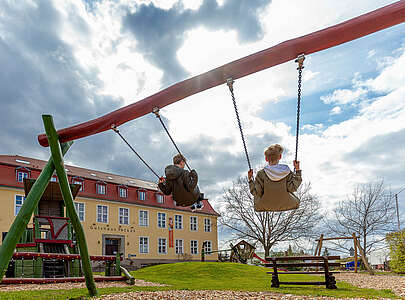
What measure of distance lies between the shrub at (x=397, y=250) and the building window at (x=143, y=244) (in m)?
22.5

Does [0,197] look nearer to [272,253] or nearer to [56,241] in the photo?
[56,241]

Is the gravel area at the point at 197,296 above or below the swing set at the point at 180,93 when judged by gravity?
below

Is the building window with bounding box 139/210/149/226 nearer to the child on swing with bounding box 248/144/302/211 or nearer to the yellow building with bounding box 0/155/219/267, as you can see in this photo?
the yellow building with bounding box 0/155/219/267

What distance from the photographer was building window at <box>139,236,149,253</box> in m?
35.6

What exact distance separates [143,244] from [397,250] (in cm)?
2318

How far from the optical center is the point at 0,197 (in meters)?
26.6

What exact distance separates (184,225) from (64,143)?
111 ft

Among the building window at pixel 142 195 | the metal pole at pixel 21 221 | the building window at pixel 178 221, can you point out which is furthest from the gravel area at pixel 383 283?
the building window at pixel 178 221

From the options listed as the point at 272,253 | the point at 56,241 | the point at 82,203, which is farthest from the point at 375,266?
the point at 56,241

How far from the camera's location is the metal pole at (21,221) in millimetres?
6145

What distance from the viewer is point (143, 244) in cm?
3584

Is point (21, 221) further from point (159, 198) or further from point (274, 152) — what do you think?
point (159, 198)

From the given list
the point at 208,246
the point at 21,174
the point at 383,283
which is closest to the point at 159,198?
the point at 208,246

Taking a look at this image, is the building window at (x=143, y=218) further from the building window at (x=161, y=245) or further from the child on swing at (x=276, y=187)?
the child on swing at (x=276, y=187)
